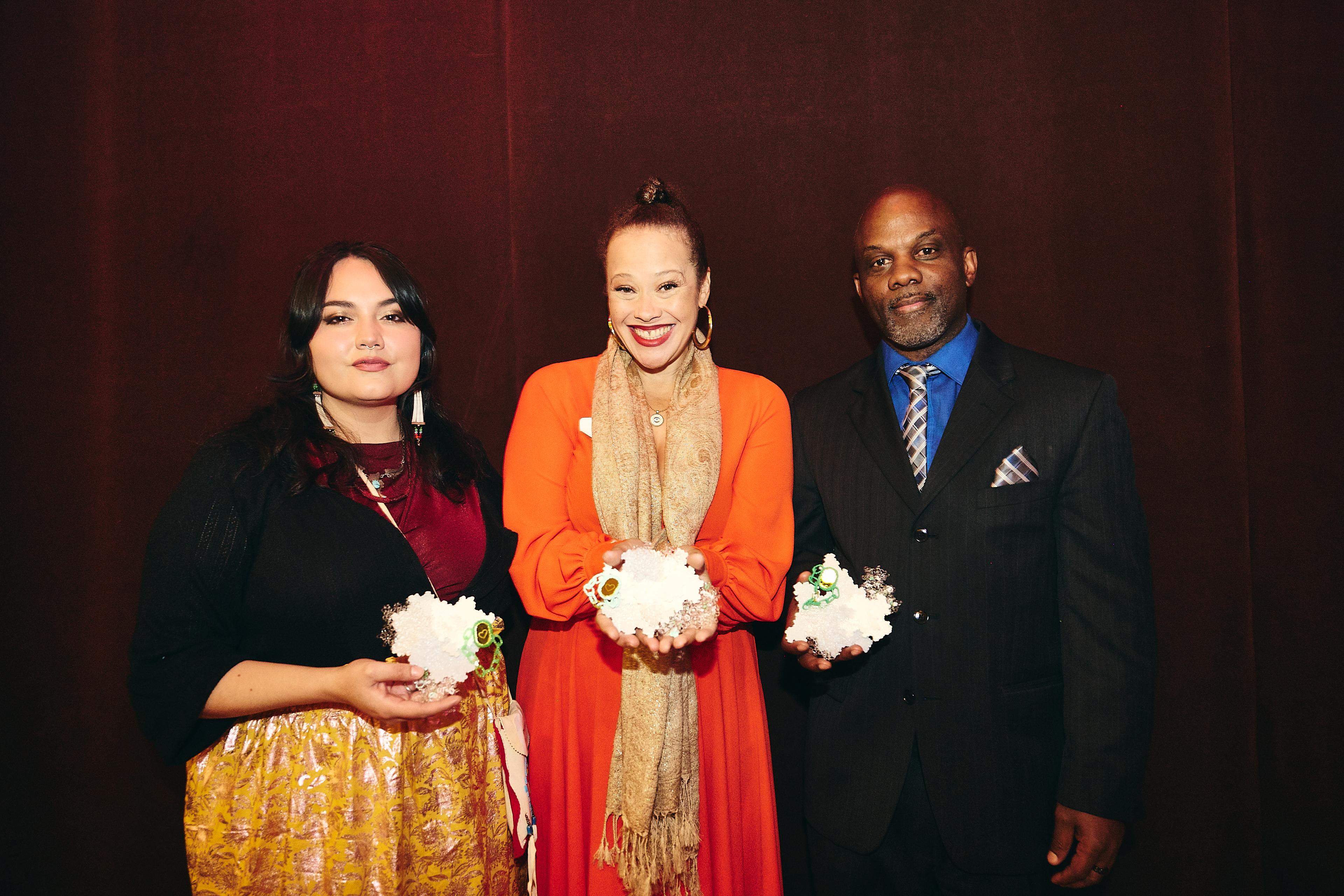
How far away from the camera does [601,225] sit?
2877mm

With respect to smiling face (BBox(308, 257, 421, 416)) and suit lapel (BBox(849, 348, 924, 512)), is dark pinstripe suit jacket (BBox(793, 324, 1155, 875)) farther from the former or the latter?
smiling face (BBox(308, 257, 421, 416))

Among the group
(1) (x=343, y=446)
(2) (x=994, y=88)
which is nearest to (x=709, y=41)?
(2) (x=994, y=88)

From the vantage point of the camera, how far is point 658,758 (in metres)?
1.95

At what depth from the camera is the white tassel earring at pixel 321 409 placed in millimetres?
2002

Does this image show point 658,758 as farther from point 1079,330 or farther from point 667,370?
point 1079,330

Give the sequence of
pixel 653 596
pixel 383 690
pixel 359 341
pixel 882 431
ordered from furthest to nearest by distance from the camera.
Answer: pixel 882 431 < pixel 359 341 < pixel 653 596 < pixel 383 690

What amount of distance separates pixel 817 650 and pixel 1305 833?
2183 mm

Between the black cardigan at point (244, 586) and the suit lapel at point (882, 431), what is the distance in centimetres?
120

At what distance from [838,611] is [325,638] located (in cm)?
122

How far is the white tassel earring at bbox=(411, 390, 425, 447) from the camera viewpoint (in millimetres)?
2111

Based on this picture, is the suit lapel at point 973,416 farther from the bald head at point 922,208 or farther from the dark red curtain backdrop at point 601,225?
the dark red curtain backdrop at point 601,225

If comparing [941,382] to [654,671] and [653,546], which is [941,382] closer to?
[653,546]

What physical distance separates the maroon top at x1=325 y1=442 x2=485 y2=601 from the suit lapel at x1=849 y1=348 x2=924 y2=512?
1061 mm

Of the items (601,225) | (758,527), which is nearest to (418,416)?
(758,527)
